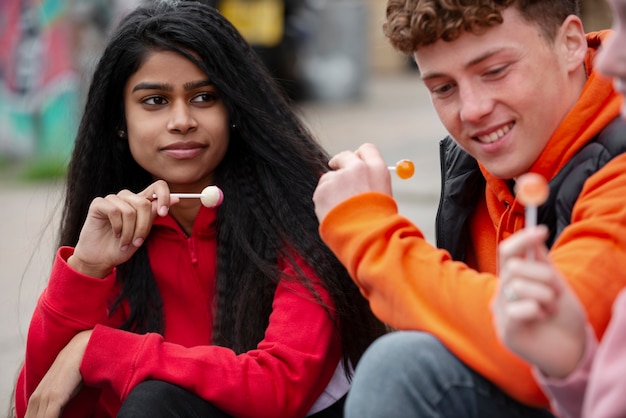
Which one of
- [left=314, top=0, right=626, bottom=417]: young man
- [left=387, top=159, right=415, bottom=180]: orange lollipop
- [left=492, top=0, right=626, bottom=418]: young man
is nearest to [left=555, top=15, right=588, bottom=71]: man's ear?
[left=314, top=0, right=626, bottom=417]: young man

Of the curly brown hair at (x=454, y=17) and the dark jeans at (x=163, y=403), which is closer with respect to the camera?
the curly brown hair at (x=454, y=17)

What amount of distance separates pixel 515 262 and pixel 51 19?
773 cm

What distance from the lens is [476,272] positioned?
6.42ft

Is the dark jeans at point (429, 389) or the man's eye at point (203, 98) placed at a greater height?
the man's eye at point (203, 98)

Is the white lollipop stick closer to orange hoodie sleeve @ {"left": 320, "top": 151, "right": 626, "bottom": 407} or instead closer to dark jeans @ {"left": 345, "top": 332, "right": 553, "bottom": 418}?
orange hoodie sleeve @ {"left": 320, "top": 151, "right": 626, "bottom": 407}

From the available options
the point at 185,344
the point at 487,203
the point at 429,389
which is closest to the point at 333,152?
the point at 185,344

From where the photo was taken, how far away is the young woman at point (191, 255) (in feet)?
7.87

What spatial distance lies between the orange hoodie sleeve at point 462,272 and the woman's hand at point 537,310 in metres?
0.14

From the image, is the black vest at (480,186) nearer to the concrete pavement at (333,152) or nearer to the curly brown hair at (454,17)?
the curly brown hair at (454,17)

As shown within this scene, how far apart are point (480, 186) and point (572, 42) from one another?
0.45 meters

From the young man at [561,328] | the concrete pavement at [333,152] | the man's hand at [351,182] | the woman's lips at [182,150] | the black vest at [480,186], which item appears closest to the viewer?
the young man at [561,328]

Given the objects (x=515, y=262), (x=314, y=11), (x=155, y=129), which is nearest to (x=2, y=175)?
(x=314, y=11)

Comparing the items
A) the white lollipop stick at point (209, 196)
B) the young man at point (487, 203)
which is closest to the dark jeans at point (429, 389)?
the young man at point (487, 203)

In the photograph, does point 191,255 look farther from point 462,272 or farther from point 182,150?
point 462,272
